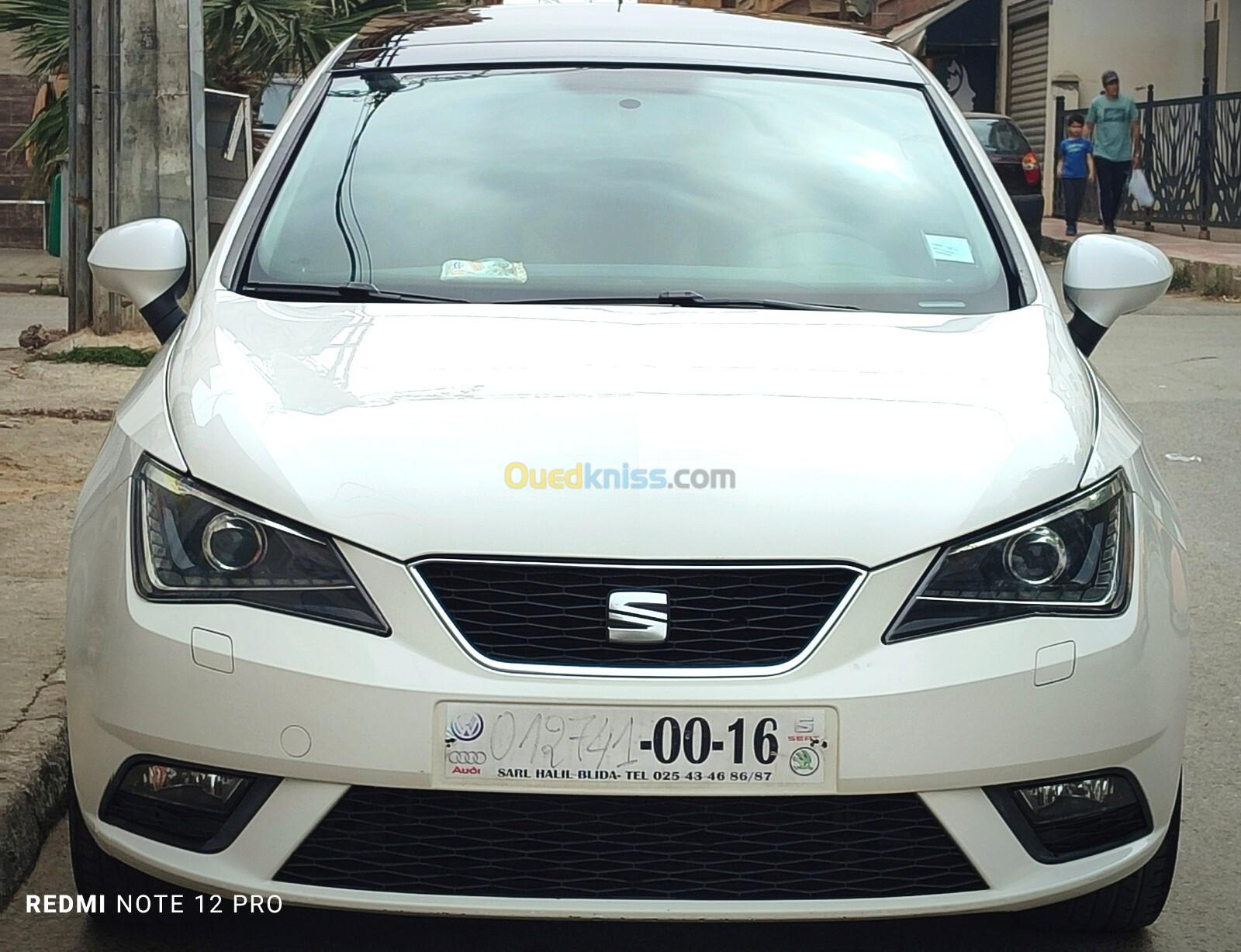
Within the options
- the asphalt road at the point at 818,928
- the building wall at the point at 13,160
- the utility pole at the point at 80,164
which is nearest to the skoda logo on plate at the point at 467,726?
the asphalt road at the point at 818,928

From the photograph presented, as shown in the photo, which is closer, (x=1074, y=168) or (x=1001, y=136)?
(x=1001, y=136)

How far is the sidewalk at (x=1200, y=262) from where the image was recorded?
15.3 m

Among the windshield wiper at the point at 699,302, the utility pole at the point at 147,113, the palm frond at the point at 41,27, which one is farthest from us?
the palm frond at the point at 41,27

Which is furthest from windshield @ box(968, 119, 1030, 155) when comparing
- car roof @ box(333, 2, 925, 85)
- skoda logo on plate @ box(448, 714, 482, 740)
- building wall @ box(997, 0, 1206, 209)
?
skoda logo on plate @ box(448, 714, 482, 740)

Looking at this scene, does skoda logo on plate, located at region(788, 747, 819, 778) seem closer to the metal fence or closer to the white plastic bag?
the metal fence

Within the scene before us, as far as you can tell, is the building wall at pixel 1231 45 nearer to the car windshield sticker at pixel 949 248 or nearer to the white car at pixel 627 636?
the car windshield sticker at pixel 949 248

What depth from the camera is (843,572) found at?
2.57 metres

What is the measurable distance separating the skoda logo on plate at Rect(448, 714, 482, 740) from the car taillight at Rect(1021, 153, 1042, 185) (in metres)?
18.7

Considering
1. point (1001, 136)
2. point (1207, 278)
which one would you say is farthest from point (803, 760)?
point (1001, 136)

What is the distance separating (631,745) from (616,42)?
2095 millimetres

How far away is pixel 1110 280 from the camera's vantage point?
3.56 m

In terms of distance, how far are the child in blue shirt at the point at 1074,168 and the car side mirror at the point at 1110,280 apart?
62.5ft

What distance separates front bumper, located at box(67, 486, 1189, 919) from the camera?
2.51 meters

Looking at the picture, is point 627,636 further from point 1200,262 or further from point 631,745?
point 1200,262
